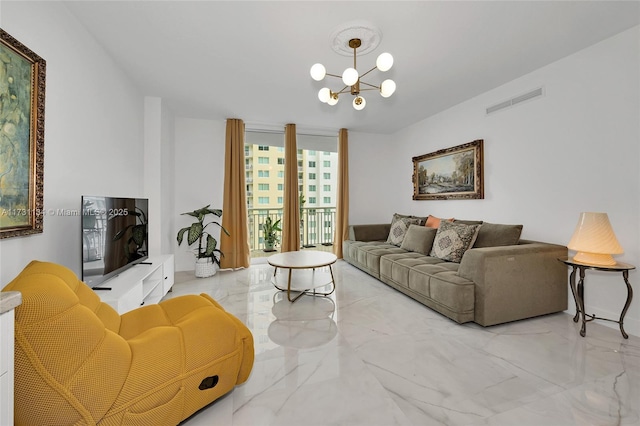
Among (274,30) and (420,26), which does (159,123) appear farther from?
(420,26)

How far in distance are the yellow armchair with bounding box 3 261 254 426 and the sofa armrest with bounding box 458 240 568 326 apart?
2.06 metres

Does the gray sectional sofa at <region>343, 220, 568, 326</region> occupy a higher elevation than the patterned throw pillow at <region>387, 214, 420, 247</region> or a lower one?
lower

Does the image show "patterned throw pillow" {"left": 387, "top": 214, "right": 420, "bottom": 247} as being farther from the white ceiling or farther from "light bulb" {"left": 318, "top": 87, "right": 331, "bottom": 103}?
"light bulb" {"left": 318, "top": 87, "right": 331, "bottom": 103}

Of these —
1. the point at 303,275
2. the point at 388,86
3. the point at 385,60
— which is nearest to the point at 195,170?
the point at 303,275

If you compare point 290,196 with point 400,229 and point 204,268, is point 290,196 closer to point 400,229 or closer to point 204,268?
point 204,268

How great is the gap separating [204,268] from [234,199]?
1218 mm

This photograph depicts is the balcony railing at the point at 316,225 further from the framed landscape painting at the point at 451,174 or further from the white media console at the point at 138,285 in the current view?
the white media console at the point at 138,285

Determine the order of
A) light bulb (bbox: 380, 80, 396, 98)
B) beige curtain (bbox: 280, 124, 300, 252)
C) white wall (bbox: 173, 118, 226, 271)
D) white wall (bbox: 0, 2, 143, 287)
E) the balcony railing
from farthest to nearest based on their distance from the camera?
the balcony railing < beige curtain (bbox: 280, 124, 300, 252) < white wall (bbox: 173, 118, 226, 271) < light bulb (bbox: 380, 80, 396, 98) < white wall (bbox: 0, 2, 143, 287)

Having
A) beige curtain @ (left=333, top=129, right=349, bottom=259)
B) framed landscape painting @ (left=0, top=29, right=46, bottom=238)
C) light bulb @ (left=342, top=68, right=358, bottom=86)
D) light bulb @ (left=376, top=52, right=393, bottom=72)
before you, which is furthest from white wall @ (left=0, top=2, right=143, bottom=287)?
beige curtain @ (left=333, top=129, right=349, bottom=259)

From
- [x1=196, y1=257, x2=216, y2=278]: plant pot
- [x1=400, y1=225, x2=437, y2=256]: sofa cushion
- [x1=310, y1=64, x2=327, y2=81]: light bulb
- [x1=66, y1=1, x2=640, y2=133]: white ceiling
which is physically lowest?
[x1=196, y1=257, x2=216, y2=278]: plant pot

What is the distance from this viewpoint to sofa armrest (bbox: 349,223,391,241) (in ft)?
16.3

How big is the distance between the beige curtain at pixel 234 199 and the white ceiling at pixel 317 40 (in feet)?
3.15

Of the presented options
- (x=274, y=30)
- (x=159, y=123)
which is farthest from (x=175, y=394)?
(x=159, y=123)

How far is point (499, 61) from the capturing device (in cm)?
281
